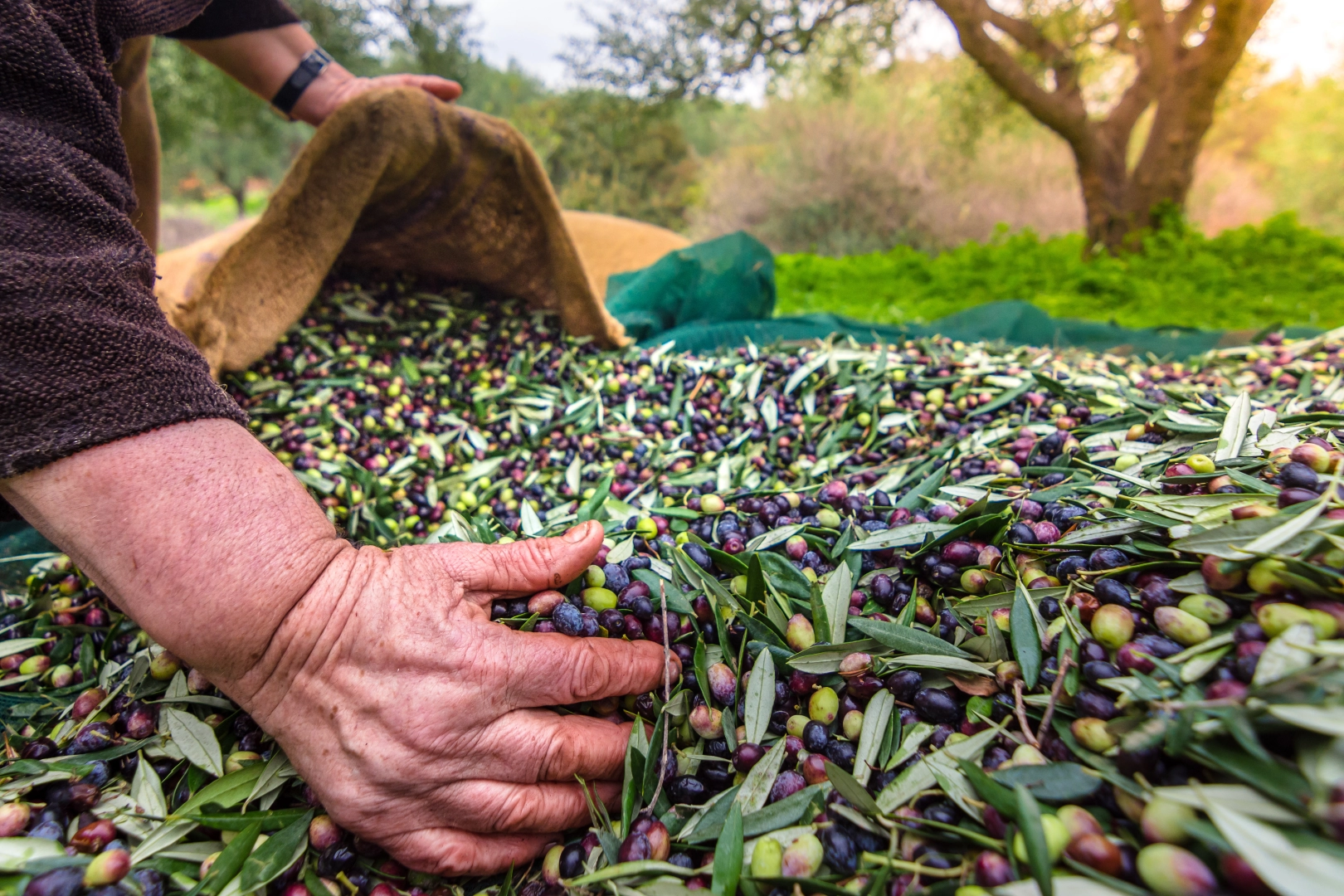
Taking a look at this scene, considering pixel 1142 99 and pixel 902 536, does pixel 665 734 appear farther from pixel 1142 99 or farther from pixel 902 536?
pixel 1142 99

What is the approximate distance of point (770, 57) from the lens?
6844 millimetres

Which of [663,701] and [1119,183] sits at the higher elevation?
[1119,183]

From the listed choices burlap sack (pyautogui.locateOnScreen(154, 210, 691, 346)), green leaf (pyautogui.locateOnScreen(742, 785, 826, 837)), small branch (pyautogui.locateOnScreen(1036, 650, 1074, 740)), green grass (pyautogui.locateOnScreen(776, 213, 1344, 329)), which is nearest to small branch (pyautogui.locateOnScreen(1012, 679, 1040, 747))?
small branch (pyautogui.locateOnScreen(1036, 650, 1074, 740))

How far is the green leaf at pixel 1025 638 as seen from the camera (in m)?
0.83

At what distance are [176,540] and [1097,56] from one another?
8.95 m

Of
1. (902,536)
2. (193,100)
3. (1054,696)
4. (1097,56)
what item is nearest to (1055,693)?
(1054,696)

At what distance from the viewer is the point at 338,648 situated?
0.84 m

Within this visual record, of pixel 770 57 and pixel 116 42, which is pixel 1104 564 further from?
pixel 770 57

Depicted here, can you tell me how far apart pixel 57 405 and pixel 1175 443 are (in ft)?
6.00

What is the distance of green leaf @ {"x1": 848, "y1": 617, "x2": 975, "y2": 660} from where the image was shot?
2.94ft

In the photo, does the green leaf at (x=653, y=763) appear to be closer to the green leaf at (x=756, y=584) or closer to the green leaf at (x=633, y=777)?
the green leaf at (x=633, y=777)

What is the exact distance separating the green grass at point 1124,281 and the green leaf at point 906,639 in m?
3.47

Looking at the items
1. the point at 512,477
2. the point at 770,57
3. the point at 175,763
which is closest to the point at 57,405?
the point at 175,763

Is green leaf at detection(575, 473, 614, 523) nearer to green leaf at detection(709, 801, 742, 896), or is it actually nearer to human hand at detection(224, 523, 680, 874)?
human hand at detection(224, 523, 680, 874)
